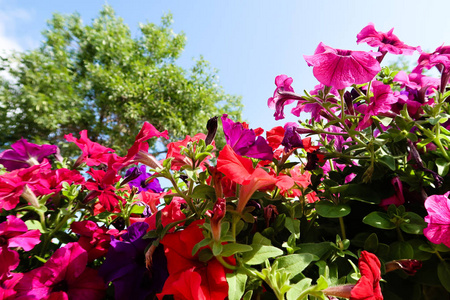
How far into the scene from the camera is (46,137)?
8516 millimetres

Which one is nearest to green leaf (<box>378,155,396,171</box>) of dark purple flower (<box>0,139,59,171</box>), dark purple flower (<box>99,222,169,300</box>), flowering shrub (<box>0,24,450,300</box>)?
flowering shrub (<box>0,24,450,300</box>)

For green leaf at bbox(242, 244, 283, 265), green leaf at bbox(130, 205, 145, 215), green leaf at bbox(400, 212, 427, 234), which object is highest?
green leaf at bbox(130, 205, 145, 215)

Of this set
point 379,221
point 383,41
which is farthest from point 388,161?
point 383,41

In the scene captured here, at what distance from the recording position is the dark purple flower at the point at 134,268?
549 millimetres

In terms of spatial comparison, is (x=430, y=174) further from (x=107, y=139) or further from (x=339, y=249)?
(x=107, y=139)

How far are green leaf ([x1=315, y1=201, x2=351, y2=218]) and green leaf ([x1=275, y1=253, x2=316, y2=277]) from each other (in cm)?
10

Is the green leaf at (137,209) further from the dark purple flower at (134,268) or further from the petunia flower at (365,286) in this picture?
the petunia flower at (365,286)

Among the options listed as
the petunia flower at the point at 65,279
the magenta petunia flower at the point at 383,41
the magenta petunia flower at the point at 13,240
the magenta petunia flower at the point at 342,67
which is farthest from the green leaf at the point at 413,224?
the magenta petunia flower at the point at 13,240

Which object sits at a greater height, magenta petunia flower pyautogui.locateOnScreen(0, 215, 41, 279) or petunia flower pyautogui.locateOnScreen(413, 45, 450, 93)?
petunia flower pyautogui.locateOnScreen(413, 45, 450, 93)

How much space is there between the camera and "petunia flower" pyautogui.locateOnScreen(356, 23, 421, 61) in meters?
0.70

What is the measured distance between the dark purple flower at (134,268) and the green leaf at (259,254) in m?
0.17

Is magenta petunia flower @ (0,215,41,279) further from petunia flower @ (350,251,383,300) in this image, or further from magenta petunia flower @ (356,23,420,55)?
magenta petunia flower @ (356,23,420,55)

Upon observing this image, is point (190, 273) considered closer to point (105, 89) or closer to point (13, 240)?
point (13, 240)

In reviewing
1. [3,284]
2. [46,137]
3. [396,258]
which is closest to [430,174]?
[396,258]
